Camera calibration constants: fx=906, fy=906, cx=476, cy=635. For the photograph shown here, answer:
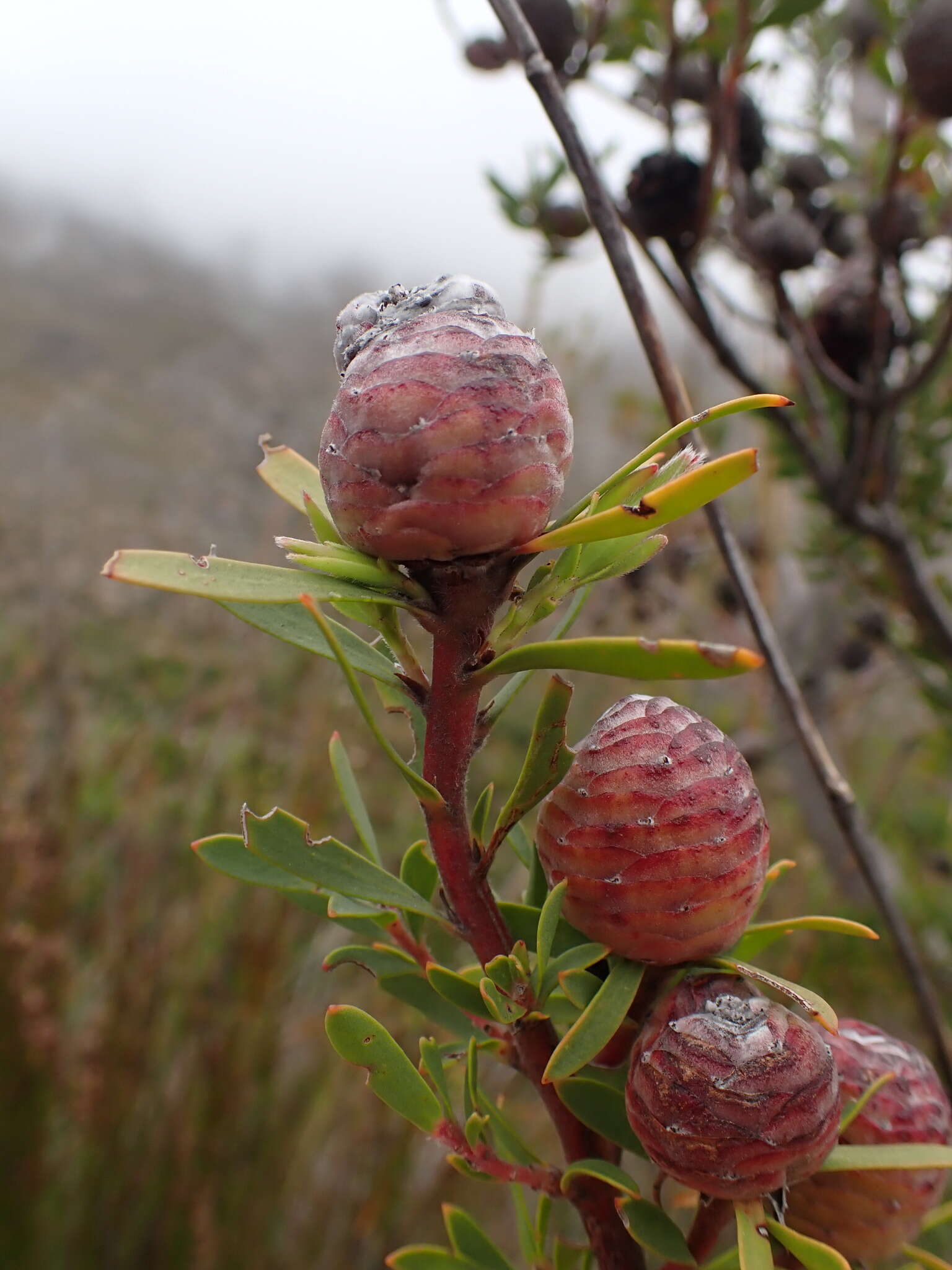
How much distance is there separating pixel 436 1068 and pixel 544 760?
0.41 ft

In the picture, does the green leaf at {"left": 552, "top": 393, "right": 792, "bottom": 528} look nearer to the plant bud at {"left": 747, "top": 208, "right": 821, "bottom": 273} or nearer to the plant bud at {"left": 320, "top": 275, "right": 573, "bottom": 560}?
the plant bud at {"left": 320, "top": 275, "right": 573, "bottom": 560}

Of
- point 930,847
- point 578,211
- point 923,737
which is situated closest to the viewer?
point 578,211

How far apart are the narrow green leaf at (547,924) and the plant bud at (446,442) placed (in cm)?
12

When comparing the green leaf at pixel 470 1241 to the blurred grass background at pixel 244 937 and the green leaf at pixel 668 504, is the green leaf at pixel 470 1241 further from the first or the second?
the blurred grass background at pixel 244 937

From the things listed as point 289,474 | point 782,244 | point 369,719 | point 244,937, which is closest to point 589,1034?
point 369,719

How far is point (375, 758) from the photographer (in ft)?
7.21

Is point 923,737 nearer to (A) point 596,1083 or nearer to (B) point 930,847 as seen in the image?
(B) point 930,847

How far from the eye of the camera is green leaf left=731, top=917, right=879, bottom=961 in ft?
0.97

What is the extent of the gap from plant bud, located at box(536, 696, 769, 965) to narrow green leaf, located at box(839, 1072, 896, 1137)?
0.24ft

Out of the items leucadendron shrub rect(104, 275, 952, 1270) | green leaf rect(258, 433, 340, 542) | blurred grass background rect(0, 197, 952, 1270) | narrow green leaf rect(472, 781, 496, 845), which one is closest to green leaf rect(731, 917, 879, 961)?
leucadendron shrub rect(104, 275, 952, 1270)

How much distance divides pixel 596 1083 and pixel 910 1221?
14 cm

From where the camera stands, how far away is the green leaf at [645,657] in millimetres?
215

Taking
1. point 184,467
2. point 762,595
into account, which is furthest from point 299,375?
point 762,595

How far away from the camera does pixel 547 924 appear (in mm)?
298
